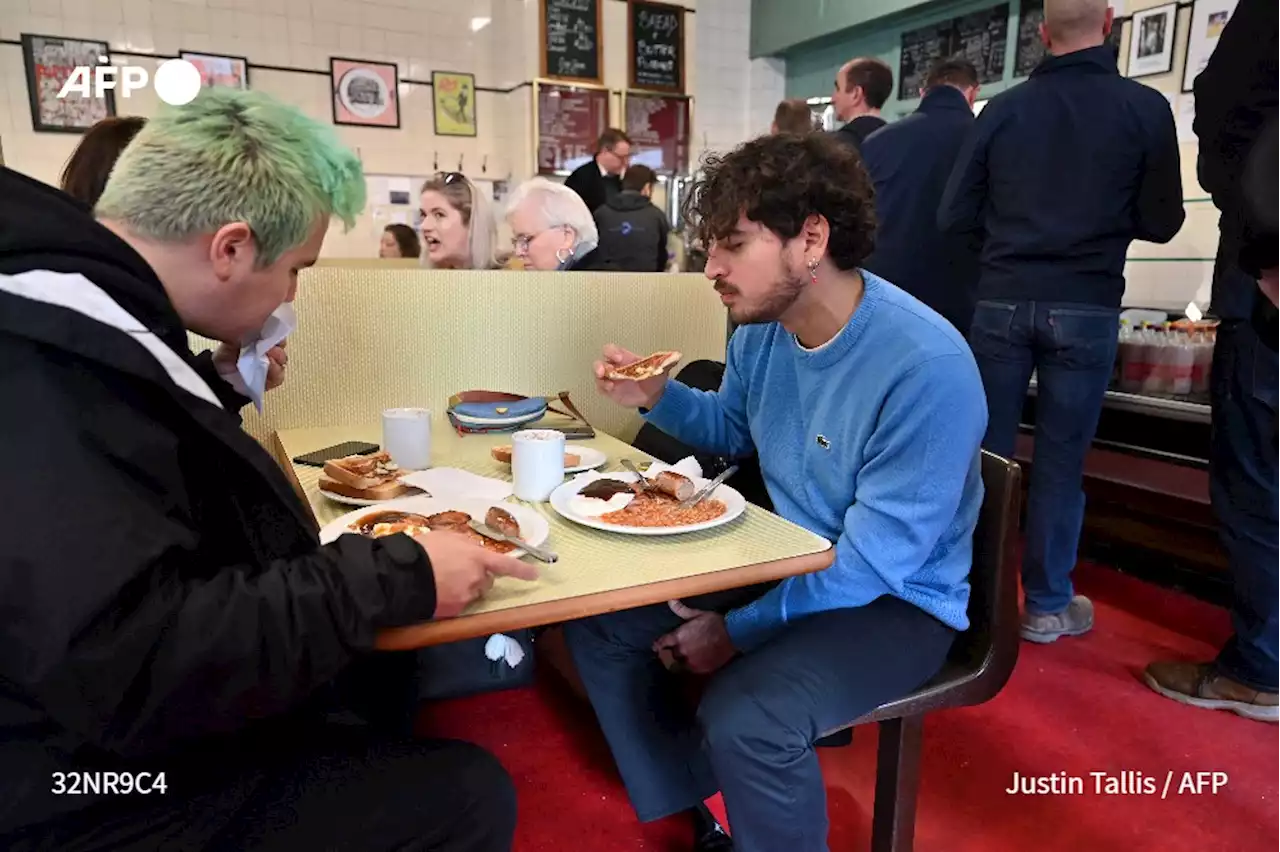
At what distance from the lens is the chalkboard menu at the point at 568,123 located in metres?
5.78

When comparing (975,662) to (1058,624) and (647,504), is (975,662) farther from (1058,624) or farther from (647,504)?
(1058,624)

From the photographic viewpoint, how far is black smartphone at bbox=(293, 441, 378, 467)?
155 centimetres

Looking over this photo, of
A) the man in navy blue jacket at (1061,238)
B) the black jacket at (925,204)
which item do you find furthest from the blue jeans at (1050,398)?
the black jacket at (925,204)

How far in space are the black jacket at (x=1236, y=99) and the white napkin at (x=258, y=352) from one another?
1.58 meters

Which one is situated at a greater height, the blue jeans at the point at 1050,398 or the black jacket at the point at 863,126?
the black jacket at the point at 863,126

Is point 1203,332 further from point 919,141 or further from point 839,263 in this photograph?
point 839,263

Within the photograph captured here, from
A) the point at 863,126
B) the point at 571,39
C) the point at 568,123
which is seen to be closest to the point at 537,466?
the point at 863,126

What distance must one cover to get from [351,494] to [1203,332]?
9.70 feet

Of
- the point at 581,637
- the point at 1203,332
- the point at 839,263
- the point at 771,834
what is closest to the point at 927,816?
the point at 771,834

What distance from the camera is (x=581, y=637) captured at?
1661 mm

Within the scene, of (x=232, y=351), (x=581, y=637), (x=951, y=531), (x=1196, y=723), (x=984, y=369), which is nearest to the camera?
(x=951, y=531)

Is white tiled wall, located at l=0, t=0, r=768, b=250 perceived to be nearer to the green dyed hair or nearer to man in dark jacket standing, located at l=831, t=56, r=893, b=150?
man in dark jacket standing, located at l=831, t=56, r=893, b=150

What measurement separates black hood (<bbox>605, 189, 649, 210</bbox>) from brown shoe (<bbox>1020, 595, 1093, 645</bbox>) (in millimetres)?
2646

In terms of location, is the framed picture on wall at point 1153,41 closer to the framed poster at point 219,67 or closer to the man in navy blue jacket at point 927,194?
the man in navy blue jacket at point 927,194
